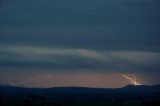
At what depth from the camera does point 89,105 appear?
96188mm

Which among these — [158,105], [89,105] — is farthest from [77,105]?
[158,105]

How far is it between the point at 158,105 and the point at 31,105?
20521mm

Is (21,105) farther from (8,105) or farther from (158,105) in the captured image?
(158,105)

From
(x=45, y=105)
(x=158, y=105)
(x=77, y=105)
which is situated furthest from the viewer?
(x=77, y=105)

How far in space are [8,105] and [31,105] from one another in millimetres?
3721

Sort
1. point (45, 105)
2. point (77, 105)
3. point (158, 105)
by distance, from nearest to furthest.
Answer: point (158, 105), point (45, 105), point (77, 105)

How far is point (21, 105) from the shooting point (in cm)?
8469

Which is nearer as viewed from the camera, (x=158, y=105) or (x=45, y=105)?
(x=158, y=105)

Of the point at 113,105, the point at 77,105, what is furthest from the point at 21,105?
the point at 113,105

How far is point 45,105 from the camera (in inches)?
3406

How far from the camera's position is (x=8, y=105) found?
84250 mm

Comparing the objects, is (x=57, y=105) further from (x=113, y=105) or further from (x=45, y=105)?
(x=113, y=105)

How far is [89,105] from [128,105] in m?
7.21

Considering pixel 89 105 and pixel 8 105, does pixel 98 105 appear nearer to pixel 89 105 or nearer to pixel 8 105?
pixel 89 105
